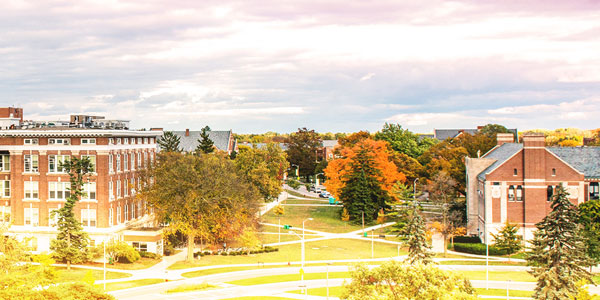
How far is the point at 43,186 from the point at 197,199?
728 inches

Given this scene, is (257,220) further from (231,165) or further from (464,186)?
(464,186)

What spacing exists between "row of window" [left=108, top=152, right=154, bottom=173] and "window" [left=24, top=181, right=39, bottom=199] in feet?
30.1

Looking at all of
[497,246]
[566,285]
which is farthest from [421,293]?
[497,246]

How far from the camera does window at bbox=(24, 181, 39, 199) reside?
6762 centimetres

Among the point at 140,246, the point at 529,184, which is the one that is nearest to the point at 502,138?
the point at 529,184

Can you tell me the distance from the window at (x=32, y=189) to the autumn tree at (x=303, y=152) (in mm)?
89856

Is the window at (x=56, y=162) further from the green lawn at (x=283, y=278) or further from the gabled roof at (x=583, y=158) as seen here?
the gabled roof at (x=583, y=158)

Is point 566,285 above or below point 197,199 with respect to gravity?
below

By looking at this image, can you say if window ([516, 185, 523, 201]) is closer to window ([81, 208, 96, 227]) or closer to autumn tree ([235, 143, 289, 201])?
autumn tree ([235, 143, 289, 201])

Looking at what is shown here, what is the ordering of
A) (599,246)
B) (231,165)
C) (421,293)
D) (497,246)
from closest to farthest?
1. (421,293)
2. (599,246)
3. (497,246)
4. (231,165)

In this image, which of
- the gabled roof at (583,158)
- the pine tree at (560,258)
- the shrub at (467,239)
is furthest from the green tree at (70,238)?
the gabled roof at (583,158)

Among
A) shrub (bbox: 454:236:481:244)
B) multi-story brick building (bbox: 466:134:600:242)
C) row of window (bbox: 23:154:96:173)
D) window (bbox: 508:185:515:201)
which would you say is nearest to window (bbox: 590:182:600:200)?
multi-story brick building (bbox: 466:134:600:242)

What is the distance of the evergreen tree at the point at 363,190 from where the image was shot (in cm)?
9500

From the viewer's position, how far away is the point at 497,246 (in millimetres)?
72125
